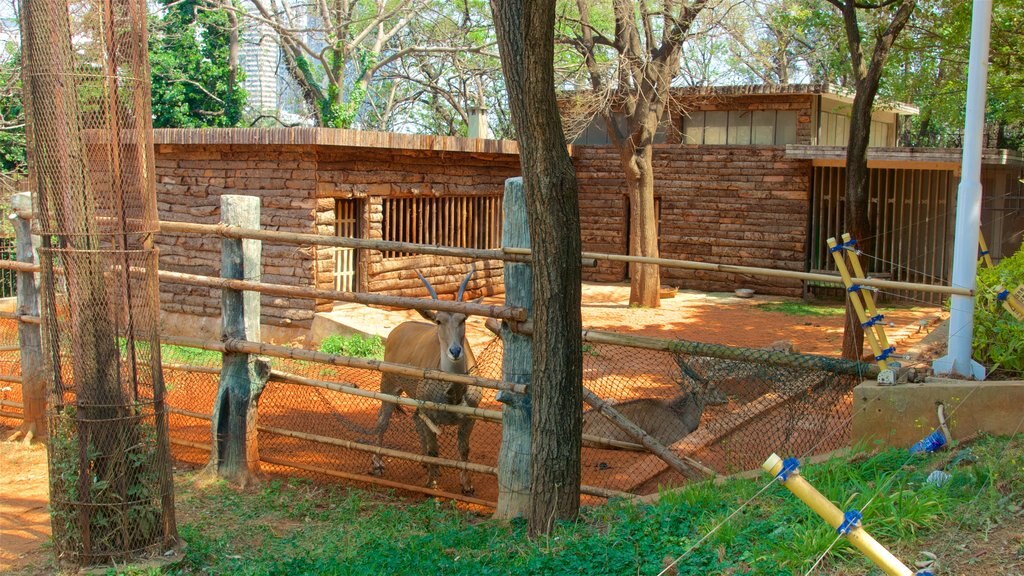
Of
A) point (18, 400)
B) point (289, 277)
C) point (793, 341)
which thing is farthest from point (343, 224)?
point (793, 341)

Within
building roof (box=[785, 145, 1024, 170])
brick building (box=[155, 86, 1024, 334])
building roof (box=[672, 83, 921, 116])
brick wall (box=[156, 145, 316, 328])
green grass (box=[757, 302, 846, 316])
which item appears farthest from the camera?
building roof (box=[672, 83, 921, 116])

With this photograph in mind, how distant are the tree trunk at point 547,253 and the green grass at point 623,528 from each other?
26 cm

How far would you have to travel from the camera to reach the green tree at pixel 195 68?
909 inches

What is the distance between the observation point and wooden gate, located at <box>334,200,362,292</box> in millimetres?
13617

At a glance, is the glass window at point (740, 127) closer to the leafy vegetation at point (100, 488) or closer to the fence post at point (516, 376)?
the fence post at point (516, 376)

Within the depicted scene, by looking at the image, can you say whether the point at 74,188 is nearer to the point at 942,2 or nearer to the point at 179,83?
the point at 942,2

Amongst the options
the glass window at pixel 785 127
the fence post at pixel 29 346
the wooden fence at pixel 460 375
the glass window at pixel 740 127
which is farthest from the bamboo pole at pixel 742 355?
the glass window at pixel 740 127

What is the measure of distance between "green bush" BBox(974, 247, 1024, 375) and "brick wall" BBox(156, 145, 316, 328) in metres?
8.55

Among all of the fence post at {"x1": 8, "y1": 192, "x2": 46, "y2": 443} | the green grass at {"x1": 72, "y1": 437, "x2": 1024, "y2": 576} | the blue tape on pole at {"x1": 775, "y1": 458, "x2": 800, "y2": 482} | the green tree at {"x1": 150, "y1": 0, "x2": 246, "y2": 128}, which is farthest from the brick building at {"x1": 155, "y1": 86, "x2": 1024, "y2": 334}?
the blue tape on pole at {"x1": 775, "y1": 458, "x2": 800, "y2": 482}

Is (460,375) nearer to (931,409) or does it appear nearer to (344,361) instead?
(344,361)

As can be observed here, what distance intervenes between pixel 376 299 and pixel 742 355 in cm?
237

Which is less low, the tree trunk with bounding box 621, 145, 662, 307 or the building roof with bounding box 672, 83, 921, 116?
the building roof with bounding box 672, 83, 921, 116

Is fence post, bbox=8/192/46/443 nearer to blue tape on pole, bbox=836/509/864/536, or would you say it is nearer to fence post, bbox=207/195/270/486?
fence post, bbox=207/195/270/486

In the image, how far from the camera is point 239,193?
1341 centimetres
